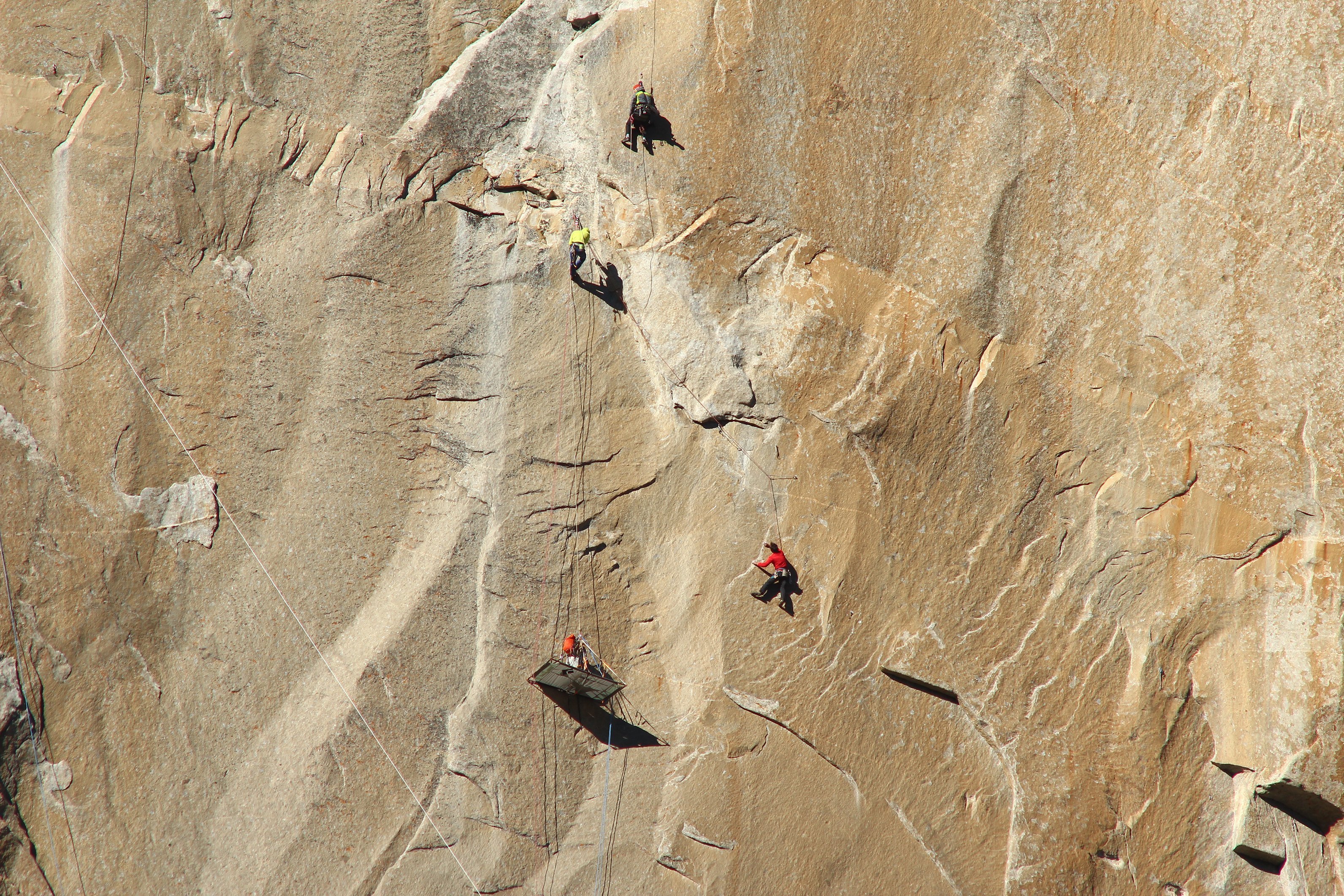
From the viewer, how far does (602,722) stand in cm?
857

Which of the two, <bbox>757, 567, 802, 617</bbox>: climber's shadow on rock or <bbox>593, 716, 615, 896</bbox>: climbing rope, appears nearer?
<bbox>593, 716, 615, 896</bbox>: climbing rope

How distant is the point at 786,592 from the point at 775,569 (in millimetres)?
309

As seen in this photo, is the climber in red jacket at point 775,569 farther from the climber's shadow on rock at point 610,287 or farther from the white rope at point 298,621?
the white rope at point 298,621

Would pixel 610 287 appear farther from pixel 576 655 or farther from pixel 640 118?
pixel 576 655

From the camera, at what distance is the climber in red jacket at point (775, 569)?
8.38 m

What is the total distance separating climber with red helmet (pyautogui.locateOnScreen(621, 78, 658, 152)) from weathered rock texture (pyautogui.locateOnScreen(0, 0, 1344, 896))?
→ 0.29m

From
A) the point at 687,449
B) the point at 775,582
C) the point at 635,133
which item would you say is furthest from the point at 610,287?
the point at 775,582

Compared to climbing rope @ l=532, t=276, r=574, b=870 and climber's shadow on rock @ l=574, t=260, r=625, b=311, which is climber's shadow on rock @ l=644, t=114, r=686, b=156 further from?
climbing rope @ l=532, t=276, r=574, b=870

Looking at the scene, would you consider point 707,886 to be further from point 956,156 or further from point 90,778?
point 956,156

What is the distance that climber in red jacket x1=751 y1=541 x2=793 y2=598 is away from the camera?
330 inches

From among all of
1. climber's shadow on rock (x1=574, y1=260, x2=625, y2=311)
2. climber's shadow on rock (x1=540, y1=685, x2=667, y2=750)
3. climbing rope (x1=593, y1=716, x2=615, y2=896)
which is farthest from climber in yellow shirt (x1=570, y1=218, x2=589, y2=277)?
climbing rope (x1=593, y1=716, x2=615, y2=896)

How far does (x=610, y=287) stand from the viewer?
8914mm

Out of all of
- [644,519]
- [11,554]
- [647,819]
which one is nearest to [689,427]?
[644,519]

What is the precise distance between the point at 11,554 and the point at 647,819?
677 cm
